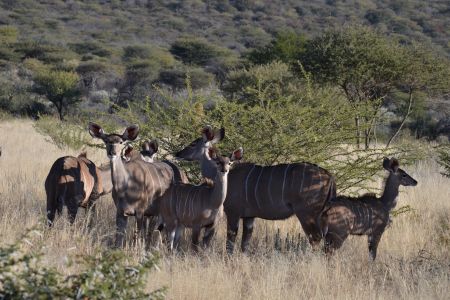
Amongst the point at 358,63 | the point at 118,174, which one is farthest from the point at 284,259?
the point at 358,63

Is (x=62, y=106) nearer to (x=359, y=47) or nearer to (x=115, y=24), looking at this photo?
(x=359, y=47)

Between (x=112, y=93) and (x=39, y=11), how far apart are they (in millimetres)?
30645

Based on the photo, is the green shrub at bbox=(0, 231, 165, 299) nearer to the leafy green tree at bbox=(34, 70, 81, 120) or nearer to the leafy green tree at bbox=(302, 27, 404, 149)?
the leafy green tree at bbox=(302, 27, 404, 149)

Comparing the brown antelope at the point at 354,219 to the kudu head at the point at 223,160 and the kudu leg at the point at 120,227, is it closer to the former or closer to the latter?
the kudu head at the point at 223,160

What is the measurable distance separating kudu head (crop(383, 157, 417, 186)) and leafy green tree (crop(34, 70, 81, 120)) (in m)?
20.7

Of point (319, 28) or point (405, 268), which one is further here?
point (319, 28)

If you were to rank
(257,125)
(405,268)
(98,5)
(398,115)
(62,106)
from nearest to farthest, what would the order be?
(405,268) → (257,125) → (398,115) → (62,106) → (98,5)

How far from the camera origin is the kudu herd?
694 cm

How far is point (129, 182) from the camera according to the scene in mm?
7219

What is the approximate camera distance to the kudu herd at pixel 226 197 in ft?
22.8

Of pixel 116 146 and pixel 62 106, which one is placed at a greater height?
pixel 116 146

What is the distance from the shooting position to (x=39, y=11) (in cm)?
6094

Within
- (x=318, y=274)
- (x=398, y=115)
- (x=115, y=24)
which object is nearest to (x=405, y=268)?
(x=318, y=274)

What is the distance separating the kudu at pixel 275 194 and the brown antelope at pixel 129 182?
27.8 inches
